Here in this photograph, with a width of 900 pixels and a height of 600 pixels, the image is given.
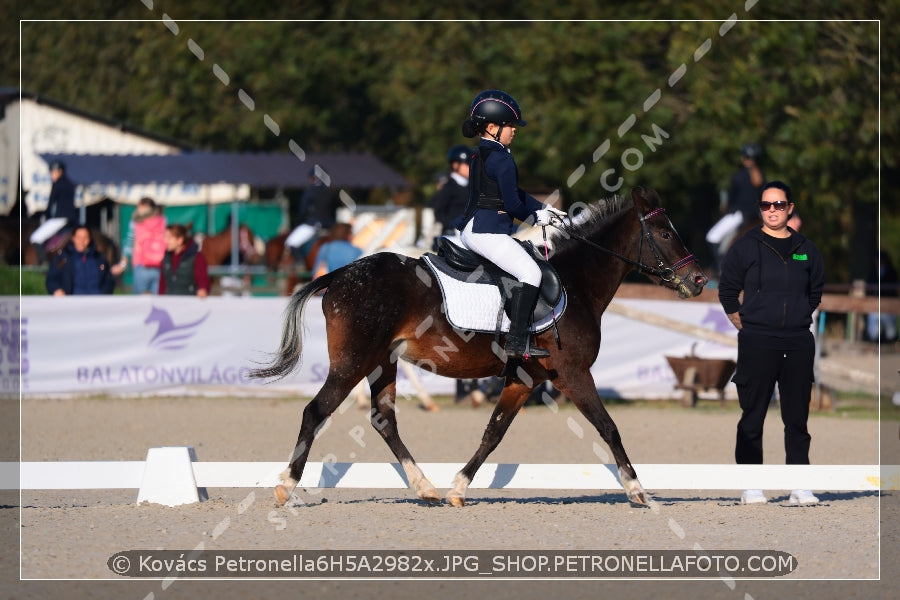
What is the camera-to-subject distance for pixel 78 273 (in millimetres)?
16375

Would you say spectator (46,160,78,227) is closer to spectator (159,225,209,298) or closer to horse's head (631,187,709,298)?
spectator (159,225,209,298)

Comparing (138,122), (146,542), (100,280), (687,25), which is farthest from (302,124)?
(146,542)

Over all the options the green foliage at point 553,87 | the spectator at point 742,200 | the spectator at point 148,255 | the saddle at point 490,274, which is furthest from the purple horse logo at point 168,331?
the saddle at point 490,274

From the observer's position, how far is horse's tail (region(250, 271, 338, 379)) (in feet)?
26.8

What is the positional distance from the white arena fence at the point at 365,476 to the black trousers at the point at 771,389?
435 mm

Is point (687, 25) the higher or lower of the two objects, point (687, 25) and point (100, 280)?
the higher

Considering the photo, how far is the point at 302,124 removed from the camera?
Answer: 1572 inches

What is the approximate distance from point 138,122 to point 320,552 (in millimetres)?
38717

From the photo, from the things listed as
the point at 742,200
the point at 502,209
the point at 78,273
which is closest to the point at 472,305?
the point at 502,209

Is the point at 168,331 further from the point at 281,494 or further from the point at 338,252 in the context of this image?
the point at 281,494

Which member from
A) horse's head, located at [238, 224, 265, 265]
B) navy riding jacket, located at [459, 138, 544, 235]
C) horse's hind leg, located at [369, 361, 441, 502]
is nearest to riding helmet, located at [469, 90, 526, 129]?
navy riding jacket, located at [459, 138, 544, 235]

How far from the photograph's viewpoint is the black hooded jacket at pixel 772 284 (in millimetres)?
8656

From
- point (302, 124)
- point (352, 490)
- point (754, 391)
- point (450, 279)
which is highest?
point (302, 124)
